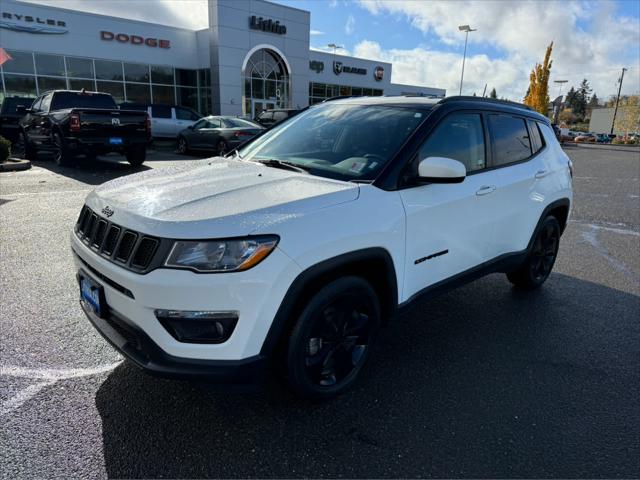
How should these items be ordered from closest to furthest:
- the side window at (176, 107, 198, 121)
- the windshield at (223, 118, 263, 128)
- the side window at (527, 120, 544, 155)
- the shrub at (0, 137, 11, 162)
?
the side window at (527, 120, 544, 155) → the shrub at (0, 137, 11, 162) → the windshield at (223, 118, 263, 128) → the side window at (176, 107, 198, 121)

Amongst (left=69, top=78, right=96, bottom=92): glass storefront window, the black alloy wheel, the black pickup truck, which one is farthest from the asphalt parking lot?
(left=69, top=78, right=96, bottom=92): glass storefront window

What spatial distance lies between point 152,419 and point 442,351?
81.0 inches

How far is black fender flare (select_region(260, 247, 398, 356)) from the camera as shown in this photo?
2244 millimetres

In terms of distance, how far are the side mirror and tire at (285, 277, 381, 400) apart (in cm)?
76

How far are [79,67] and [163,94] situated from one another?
4.75m

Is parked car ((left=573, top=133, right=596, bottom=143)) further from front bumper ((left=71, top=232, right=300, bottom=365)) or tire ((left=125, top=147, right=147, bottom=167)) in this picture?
front bumper ((left=71, top=232, right=300, bottom=365))

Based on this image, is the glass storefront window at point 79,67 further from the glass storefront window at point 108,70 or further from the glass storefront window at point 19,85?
the glass storefront window at point 19,85

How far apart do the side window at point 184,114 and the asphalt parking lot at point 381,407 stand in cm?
1691

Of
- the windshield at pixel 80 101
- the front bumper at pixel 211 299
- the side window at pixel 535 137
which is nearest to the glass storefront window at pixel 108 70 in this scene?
the windshield at pixel 80 101

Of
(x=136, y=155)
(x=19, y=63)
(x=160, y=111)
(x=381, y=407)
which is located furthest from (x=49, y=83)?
(x=381, y=407)

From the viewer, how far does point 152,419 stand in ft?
8.40

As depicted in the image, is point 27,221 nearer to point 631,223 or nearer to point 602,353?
point 602,353

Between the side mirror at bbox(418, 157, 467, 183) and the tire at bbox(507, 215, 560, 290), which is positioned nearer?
the side mirror at bbox(418, 157, 467, 183)

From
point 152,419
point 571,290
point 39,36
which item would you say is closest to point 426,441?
point 152,419
